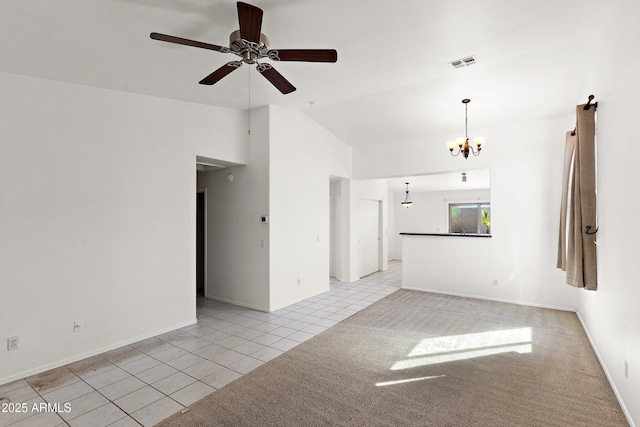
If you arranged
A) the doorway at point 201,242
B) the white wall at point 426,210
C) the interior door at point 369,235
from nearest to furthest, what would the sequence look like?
1. the doorway at point 201,242
2. the interior door at point 369,235
3. the white wall at point 426,210

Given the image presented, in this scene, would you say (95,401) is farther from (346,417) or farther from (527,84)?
(527,84)

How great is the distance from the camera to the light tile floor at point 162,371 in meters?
2.37

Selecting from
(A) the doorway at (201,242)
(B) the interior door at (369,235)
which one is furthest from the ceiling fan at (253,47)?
(B) the interior door at (369,235)

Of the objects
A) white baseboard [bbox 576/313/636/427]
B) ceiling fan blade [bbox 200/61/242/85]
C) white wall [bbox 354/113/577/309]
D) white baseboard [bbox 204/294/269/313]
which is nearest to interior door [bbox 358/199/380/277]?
white wall [bbox 354/113/577/309]

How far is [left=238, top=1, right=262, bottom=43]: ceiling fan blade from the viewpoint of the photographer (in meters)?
2.02

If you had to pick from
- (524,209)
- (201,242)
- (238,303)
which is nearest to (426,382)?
(238,303)

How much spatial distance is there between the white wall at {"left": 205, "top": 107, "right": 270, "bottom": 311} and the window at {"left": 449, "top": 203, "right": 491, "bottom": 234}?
24.8 feet

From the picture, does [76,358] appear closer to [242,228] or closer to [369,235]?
[242,228]

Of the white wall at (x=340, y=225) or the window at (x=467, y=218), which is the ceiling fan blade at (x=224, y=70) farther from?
the window at (x=467, y=218)

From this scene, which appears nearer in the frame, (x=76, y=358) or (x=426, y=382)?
(x=426, y=382)

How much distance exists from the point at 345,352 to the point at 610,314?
7.74 ft

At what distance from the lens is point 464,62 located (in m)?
3.46

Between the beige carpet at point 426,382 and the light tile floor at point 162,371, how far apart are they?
21cm

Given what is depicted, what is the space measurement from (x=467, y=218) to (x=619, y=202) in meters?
8.46
